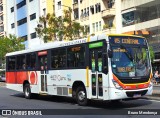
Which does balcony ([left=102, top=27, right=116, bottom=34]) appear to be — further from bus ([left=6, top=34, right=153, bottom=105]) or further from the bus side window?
the bus side window

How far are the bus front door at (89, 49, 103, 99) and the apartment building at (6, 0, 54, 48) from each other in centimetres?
5550

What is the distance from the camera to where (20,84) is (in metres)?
22.5

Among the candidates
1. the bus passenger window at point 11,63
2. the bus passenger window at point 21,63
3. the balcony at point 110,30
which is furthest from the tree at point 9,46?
the bus passenger window at point 21,63

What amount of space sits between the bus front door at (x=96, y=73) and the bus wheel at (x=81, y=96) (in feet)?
2.23

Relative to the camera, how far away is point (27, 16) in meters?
79.9

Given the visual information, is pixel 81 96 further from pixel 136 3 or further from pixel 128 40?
pixel 136 3

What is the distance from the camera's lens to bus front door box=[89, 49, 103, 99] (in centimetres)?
1502

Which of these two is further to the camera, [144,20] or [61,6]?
[61,6]

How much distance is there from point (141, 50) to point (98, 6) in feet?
130

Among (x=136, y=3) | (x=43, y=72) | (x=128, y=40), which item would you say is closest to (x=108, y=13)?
(x=136, y=3)

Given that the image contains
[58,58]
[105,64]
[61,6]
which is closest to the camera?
[105,64]

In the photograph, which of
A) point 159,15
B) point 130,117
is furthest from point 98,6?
point 130,117

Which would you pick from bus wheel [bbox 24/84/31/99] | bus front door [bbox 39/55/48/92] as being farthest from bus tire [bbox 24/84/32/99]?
bus front door [bbox 39/55/48/92]

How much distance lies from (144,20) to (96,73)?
3207cm
